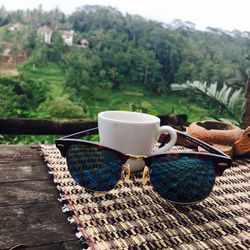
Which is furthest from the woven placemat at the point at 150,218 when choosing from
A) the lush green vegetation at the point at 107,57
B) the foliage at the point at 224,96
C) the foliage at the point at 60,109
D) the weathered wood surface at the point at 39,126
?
the lush green vegetation at the point at 107,57

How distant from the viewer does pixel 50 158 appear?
0.82 meters

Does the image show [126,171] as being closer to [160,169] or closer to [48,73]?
[160,169]

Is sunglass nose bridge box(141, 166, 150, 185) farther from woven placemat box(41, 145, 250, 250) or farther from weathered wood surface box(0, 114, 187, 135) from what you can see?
weathered wood surface box(0, 114, 187, 135)

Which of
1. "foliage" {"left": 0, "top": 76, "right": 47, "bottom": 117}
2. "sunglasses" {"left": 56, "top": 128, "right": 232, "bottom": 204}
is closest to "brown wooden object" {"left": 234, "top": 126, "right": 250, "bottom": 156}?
"sunglasses" {"left": 56, "top": 128, "right": 232, "bottom": 204}

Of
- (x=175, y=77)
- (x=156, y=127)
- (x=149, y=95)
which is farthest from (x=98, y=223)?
(x=149, y=95)

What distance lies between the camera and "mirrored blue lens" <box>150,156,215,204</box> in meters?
0.60

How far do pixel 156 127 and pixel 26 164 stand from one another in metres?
0.32

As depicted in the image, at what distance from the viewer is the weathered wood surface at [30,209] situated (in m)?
0.48

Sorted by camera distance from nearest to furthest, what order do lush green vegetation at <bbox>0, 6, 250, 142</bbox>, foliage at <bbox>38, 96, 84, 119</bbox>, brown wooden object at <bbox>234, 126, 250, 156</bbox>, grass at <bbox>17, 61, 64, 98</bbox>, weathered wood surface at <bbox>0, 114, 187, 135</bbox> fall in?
brown wooden object at <bbox>234, 126, 250, 156</bbox>
weathered wood surface at <bbox>0, 114, 187, 135</bbox>
foliage at <bbox>38, 96, 84, 119</bbox>
lush green vegetation at <bbox>0, 6, 250, 142</bbox>
grass at <bbox>17, 61, 64, 98</bbox>

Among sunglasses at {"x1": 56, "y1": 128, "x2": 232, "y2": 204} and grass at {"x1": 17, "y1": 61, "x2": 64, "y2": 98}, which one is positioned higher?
sunglasses at {"x1": 56, "y1": 128, "x2": 232, "y2": 204}

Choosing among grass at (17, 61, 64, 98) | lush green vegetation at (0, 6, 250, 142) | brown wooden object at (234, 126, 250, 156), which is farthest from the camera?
grass at (17, 61, 64, 98)

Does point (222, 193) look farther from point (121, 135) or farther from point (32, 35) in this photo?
point (32, 35)

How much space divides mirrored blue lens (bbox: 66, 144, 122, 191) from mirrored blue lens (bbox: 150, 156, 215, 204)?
9cm

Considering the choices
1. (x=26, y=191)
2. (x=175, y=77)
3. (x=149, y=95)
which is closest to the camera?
(x=26, y=191)
